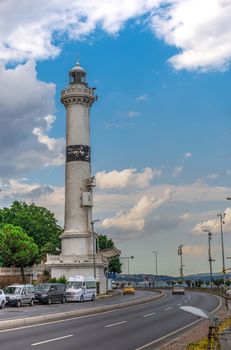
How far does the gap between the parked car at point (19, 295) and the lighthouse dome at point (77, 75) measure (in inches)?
1721

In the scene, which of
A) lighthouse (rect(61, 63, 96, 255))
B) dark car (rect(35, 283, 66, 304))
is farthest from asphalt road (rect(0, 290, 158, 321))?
lighthouse (rect(61, 63, 96, 255))

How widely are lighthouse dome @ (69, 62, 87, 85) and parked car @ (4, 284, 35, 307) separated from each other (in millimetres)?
43722

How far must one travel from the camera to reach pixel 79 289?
55.1 meters

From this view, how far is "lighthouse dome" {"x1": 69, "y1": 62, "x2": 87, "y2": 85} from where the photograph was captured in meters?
84.4

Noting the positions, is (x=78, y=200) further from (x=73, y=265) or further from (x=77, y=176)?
(x=73, y=265)

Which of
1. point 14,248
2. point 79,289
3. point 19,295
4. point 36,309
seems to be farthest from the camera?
point 14,248

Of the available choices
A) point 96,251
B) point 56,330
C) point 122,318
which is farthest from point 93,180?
point 56,330

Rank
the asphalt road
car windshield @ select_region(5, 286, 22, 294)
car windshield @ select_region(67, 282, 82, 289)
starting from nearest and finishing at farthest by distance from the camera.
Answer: the asphalt road, car windshield @ select_region(5, 286, 22, 294), car windshield @ select_region(67, 282, 82, 289)

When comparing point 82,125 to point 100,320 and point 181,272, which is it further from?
point 181,272

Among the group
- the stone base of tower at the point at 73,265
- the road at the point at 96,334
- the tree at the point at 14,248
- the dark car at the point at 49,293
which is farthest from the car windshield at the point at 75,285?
the road at the point at 96,334

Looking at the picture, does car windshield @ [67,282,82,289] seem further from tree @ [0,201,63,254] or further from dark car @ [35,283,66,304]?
tree @ [0,201,63,254]

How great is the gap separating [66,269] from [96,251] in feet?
20.3

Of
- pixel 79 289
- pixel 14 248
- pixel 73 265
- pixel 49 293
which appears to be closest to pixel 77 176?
pixel 73 265

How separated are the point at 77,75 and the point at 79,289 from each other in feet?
131
